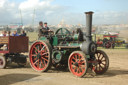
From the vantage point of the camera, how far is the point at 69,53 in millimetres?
7055

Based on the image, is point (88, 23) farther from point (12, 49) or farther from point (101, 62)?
point (12, 49)

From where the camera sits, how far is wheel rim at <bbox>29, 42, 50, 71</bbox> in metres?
7.09

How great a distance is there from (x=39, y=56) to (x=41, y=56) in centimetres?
8

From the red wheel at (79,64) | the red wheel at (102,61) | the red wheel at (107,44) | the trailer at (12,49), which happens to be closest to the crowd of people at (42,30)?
the trailer at (12,49)

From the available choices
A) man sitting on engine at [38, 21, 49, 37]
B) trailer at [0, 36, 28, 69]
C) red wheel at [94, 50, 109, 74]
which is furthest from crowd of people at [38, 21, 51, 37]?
red wheel at [94, 50, 109, 74]

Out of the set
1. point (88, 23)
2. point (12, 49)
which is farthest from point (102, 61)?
point (12, 49)

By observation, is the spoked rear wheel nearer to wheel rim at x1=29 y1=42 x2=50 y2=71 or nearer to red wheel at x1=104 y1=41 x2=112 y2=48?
red wheel at x1=104 y1=41 x2=112 y2=48

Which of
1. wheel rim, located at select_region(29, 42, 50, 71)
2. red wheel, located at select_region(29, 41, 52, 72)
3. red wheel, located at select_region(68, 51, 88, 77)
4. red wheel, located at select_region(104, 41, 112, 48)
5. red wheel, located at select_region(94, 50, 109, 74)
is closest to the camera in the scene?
red wheel, located at select_region(68, 51, 88, 77)

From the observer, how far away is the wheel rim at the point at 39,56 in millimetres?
7086

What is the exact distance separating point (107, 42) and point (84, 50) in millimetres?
16588

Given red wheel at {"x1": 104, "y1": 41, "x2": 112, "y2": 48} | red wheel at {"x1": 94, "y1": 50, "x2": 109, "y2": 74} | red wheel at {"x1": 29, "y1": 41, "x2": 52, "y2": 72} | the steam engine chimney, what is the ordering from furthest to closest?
1. red wheel at {"x1": 104, "y1": 41, "x2": 112, "y2": 48}
2. red wheel at {"x1": 29, "y1": 41, "x2": 52, "y2": 72}
3. red wheel at {"x1": 94, "y1": 50, "x2": 109, "y2": 74}
4. the steam engine chimney

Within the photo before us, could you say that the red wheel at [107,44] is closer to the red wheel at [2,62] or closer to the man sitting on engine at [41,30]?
the man sitting on engine at [41,30]

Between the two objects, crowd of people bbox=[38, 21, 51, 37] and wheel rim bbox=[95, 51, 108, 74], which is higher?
crowd of people bbox=[38, 21, 51, 37]

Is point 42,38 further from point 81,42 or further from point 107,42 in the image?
point 107,42
